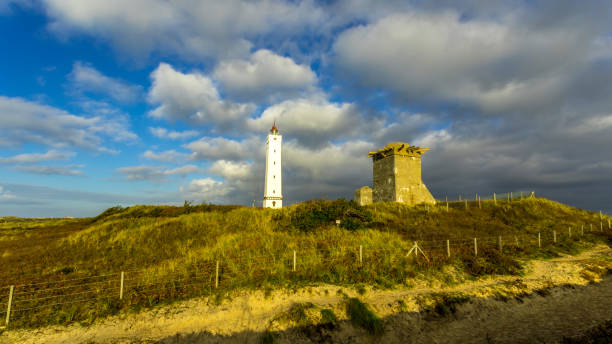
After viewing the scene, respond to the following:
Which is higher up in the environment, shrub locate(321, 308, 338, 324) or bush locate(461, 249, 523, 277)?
bush locate(461, 249, 523, 277)

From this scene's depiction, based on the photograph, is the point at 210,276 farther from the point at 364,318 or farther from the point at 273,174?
the point at 273,174

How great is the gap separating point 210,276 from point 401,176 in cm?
2871

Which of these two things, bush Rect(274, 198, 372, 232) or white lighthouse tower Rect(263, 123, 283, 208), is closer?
bush Rect(274, 198, 372, 232)

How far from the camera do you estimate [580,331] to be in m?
9.87

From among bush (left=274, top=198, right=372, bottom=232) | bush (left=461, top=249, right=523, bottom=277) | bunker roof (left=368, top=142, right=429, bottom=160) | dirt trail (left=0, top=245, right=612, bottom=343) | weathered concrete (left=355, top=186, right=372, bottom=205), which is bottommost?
dirt trail (left=0, top=245, right=612, bottom=343)

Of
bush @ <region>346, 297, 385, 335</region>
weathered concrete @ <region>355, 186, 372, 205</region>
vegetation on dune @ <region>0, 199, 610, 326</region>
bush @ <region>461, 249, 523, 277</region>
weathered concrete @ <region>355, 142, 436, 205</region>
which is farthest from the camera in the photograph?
weathered concrete @ <region>355, 186, 372, 205</region>

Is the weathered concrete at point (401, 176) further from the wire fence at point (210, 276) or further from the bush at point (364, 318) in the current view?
the bush at point (364, 318)

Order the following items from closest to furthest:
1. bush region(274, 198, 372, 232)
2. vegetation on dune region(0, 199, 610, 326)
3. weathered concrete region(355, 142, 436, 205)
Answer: vegetation on dune region(0, 199, 610, 326)
bush region(274, 198, 372, 232)
weathered concrete region(355, 142, 436, 205)

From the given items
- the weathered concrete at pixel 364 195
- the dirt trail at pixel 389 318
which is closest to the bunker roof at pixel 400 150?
the weathered concrete at pixel 364 195

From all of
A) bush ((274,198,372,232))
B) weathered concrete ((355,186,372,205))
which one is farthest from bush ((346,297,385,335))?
weathered concrete ((355,186,372,205))

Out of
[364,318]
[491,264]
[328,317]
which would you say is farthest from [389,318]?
[491,264]

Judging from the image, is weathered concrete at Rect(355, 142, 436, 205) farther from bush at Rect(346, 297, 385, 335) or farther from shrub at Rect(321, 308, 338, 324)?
shrub at Rect(321, 308, 338, 324)

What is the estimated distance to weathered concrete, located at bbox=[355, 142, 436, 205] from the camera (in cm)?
3462

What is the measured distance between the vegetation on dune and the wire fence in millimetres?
60
